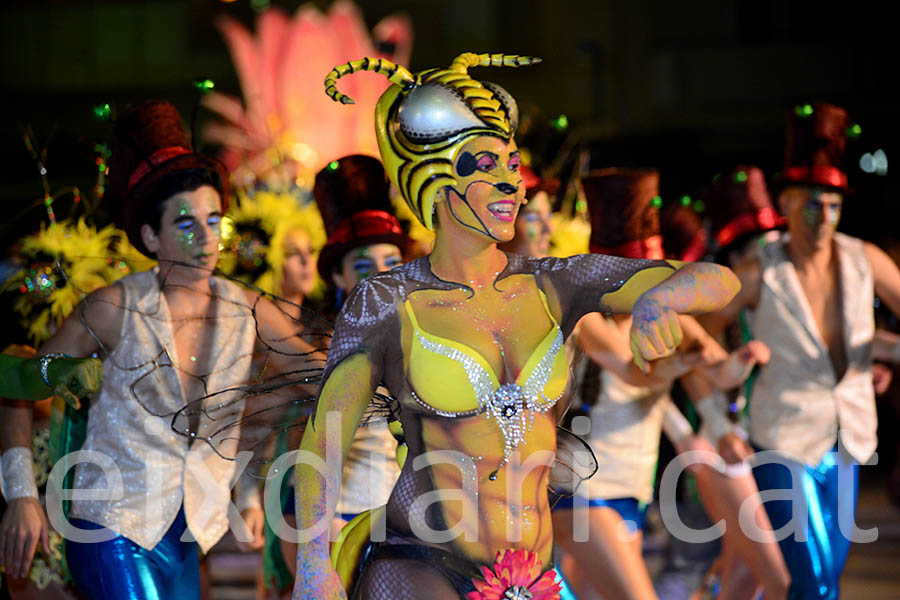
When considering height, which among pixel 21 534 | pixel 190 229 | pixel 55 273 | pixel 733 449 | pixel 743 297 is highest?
pixel 190 229

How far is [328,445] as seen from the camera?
2.98 metres

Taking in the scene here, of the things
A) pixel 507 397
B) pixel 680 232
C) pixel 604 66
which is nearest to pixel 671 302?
pixel 507 397

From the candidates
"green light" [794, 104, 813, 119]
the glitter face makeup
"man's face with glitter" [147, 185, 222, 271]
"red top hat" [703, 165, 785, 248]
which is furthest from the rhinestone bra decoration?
"red top hat" [703, 165, 785, 248]

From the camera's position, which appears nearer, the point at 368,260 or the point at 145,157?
the point at 145,157

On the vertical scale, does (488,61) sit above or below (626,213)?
above

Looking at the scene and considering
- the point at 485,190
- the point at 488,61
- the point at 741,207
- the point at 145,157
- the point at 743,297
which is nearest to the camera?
the point at 485,190

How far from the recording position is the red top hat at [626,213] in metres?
5.34

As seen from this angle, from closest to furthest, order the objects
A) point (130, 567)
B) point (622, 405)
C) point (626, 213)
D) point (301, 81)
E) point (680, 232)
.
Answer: point (130, 567) < point (626, 213) < point (622, 405) < point (680, 232) < point (301, 81)

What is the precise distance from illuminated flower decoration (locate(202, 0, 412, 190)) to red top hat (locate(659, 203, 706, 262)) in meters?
12.3

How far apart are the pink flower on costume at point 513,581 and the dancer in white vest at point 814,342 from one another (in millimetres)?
2343

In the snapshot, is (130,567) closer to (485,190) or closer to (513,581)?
(513,581)

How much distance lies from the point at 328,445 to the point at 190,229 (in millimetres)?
1495

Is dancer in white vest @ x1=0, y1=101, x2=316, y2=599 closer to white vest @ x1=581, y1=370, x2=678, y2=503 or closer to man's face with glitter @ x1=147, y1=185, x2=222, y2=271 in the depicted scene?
man's face with glitter @ x1=147, y1=185, x2=222, y2=271

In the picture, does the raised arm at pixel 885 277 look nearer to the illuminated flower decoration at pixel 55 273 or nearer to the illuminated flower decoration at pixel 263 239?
the illuminated flower decoration at pixel 263 239
